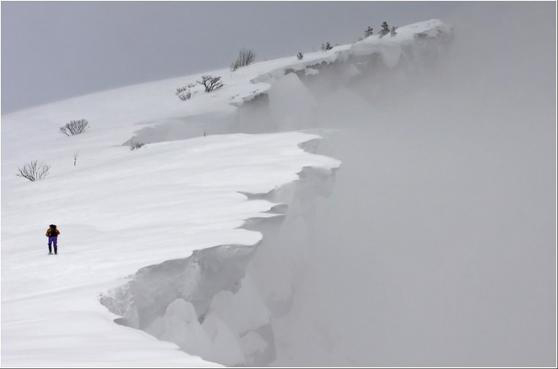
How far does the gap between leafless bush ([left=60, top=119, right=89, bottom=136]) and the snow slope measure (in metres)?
0.42

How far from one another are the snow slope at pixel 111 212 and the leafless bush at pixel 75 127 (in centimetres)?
42

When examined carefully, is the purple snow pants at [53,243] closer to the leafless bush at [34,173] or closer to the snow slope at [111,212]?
the snow slope at [111,212]

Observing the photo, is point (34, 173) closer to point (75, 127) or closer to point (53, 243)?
point (75, 127)

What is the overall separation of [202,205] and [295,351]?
5044 millimetres

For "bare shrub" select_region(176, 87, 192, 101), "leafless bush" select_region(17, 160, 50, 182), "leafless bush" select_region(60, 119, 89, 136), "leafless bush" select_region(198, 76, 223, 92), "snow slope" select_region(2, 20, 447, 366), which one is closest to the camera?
"snow slope" select_region(2, 20, 447, 366)

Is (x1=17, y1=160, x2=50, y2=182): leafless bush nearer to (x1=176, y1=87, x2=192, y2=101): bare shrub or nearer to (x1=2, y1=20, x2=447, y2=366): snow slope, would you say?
(x1=2, y1=20, x2=447, y2=366): snow slope

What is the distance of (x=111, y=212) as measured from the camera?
9.86m

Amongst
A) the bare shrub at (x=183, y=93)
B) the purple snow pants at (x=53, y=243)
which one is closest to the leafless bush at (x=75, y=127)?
the bare shrub at (x=183, y=93)

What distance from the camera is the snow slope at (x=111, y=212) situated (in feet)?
16.0

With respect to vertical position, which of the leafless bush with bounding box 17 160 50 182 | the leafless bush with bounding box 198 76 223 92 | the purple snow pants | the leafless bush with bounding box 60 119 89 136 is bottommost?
the purple snow pants

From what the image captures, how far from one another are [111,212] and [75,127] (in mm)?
10523

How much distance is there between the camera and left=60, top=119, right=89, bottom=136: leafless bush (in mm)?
19553

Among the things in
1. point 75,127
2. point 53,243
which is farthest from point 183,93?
point 53,243

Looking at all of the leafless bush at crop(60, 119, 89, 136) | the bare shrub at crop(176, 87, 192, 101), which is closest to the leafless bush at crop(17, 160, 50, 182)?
the leafless bush at crop(60, 119, 89, 136)
